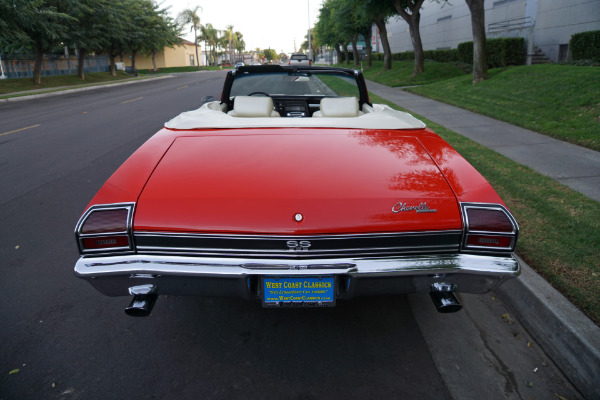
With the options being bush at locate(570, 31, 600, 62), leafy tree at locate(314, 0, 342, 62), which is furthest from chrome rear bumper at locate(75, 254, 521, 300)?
leafy tree at locate(314, 0, 342, 62)

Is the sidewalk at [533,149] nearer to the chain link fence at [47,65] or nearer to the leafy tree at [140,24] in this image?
the chain link fence at [47,65]

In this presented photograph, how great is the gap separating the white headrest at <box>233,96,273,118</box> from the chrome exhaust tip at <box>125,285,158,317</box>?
186 cm

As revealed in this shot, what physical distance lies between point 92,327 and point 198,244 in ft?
3.88

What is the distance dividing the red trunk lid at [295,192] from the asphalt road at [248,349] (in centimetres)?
83

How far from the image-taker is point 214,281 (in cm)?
219

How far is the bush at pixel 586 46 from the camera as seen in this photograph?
46.3 ft

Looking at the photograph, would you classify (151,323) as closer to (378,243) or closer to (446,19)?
(378,243)

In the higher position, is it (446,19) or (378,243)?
(446,19)

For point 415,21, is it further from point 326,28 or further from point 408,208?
point 326,28

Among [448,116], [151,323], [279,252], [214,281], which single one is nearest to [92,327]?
[151,323]

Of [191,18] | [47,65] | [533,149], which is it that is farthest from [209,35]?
[533,149]

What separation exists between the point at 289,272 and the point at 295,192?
0.42 meters

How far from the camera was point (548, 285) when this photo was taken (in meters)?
2.92

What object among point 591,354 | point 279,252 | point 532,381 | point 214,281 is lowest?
point 532,381
